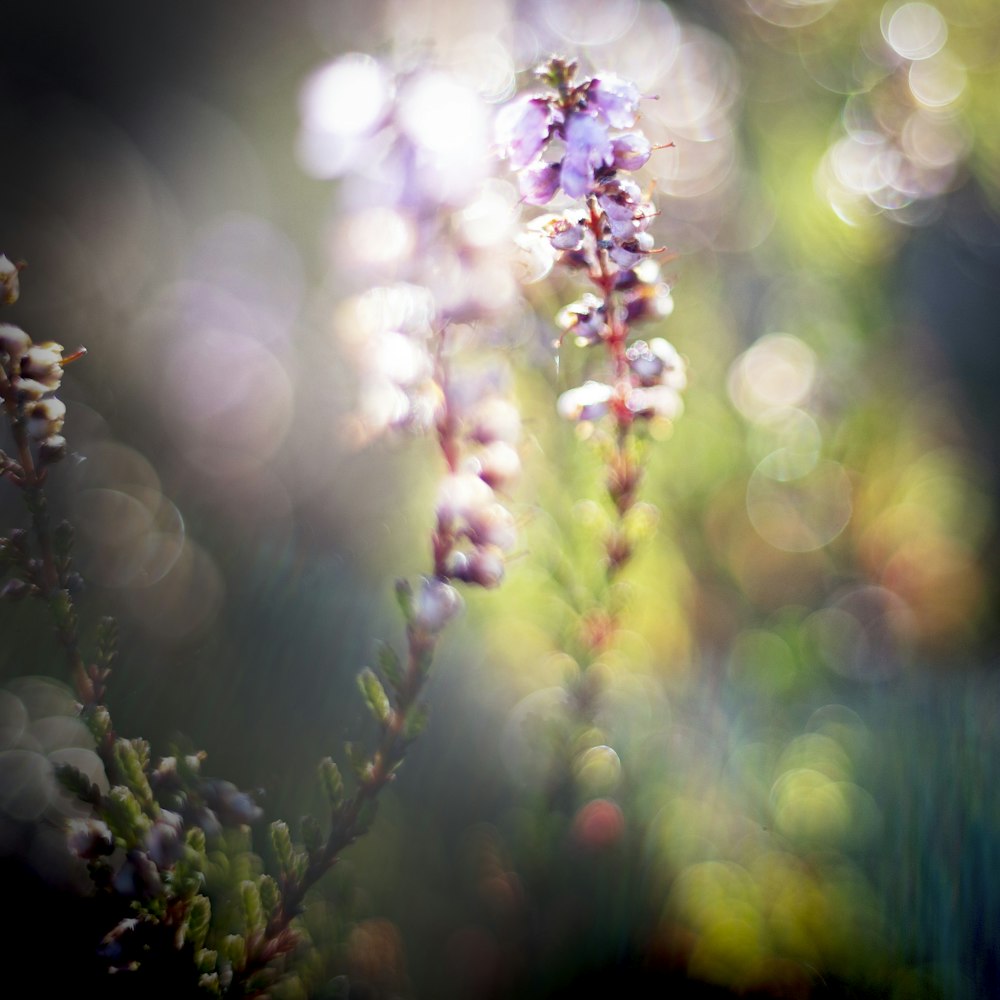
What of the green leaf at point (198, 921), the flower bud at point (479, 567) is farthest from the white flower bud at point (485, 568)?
the green leaf at point (198, 921)

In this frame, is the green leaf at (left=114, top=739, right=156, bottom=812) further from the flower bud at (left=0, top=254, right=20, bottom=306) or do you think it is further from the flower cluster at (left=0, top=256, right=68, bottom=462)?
the flower bud at (left=0, top=254, right=20, bottom=306)

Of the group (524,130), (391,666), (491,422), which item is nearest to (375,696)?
(391,666)

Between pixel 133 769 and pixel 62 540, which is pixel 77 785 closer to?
pixel 133 769

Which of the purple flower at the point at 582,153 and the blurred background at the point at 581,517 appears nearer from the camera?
the purple flower at the point at 582,153

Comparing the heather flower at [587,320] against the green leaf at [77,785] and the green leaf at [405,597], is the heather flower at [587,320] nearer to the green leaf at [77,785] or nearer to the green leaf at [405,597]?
the green leaf at [405,597]

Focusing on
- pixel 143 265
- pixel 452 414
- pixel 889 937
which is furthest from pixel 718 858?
pixel 143 265

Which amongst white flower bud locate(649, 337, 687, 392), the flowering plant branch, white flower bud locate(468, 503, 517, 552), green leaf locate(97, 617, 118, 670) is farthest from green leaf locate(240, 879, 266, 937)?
white flower bud locate(649, 337, 687, 392)

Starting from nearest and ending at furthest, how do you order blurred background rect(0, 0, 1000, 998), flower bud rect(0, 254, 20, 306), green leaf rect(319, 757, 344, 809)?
flower bud rect(0, 254, 20, 306), green leaf rect(319, 757, 344, 809), blurred background rect(0, 0, 1000, 998)

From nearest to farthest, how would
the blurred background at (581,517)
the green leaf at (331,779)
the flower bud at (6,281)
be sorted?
the flower bud at (6,281) < the green leaf at (331,779) < the blurred background at (581,517)
